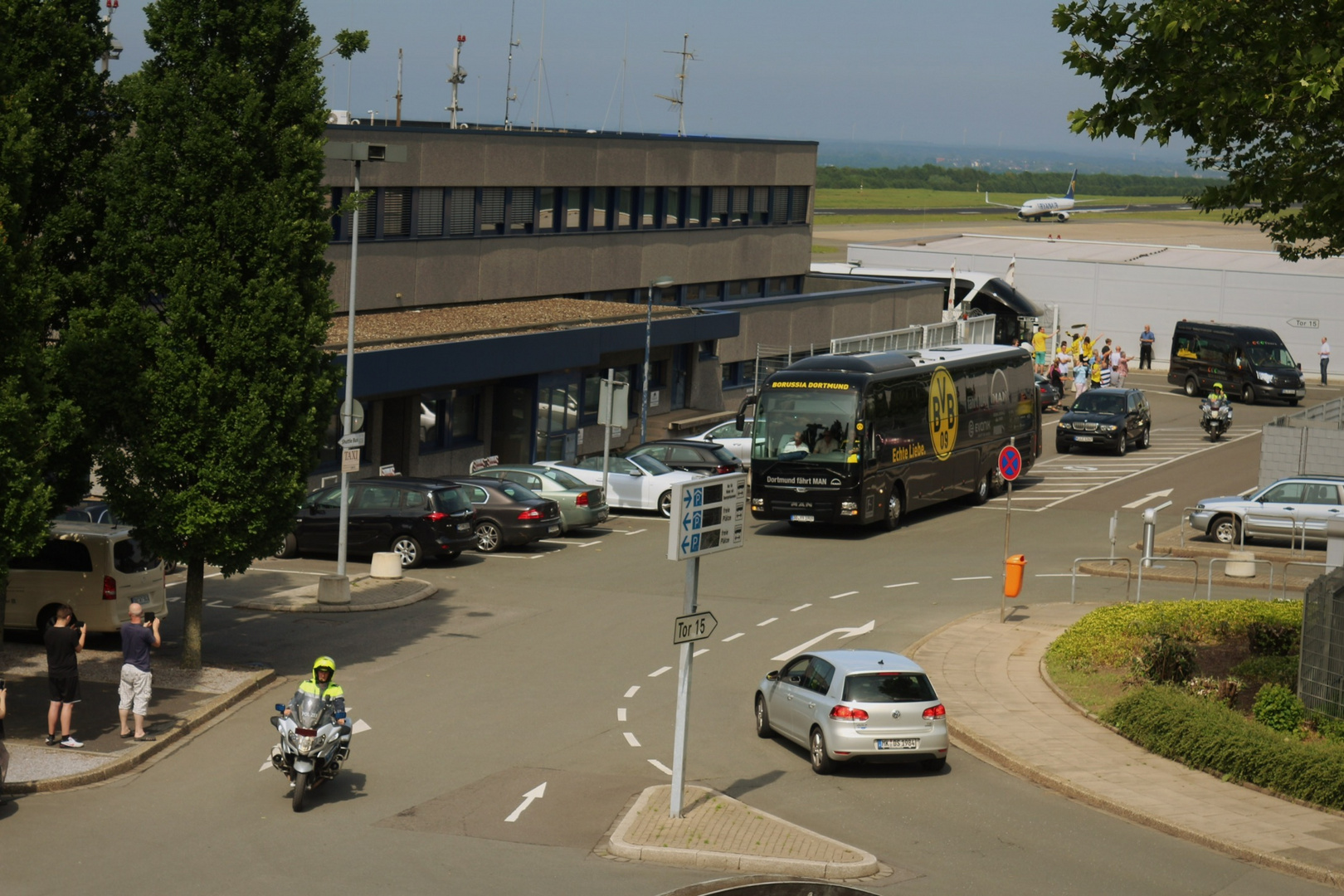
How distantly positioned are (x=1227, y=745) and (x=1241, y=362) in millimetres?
45719

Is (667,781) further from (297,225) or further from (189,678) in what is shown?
(297,225)

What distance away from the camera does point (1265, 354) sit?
59250 mm

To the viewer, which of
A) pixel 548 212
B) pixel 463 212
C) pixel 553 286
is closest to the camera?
pixel 463 212

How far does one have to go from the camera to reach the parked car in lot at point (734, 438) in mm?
41906

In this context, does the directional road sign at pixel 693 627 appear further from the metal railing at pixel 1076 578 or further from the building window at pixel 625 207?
the building window at pixel 625 207

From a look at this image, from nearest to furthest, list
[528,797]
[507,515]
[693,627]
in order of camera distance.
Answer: [693,627] → [528,797] → [507,515]

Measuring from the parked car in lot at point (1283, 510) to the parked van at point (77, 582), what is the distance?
22233mm

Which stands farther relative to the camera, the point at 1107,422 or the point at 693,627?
the point at 1107,422

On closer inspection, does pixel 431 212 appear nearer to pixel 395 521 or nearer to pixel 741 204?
pixel 395 521

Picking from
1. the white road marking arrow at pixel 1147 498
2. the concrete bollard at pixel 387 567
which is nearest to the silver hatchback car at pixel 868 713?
the concrete bollard at pixel 387 567

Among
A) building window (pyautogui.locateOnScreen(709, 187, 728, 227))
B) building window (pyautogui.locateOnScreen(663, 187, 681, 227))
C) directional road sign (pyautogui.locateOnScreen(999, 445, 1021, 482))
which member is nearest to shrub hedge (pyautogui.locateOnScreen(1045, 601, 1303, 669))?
directional road sign (pyautogui.locateOnScreen(999, 445, 1021, 482))

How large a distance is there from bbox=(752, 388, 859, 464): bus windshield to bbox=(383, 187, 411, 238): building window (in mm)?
12715

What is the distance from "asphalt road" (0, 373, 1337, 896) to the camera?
13312 mm

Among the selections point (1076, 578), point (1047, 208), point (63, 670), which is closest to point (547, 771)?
point (63, 670)
